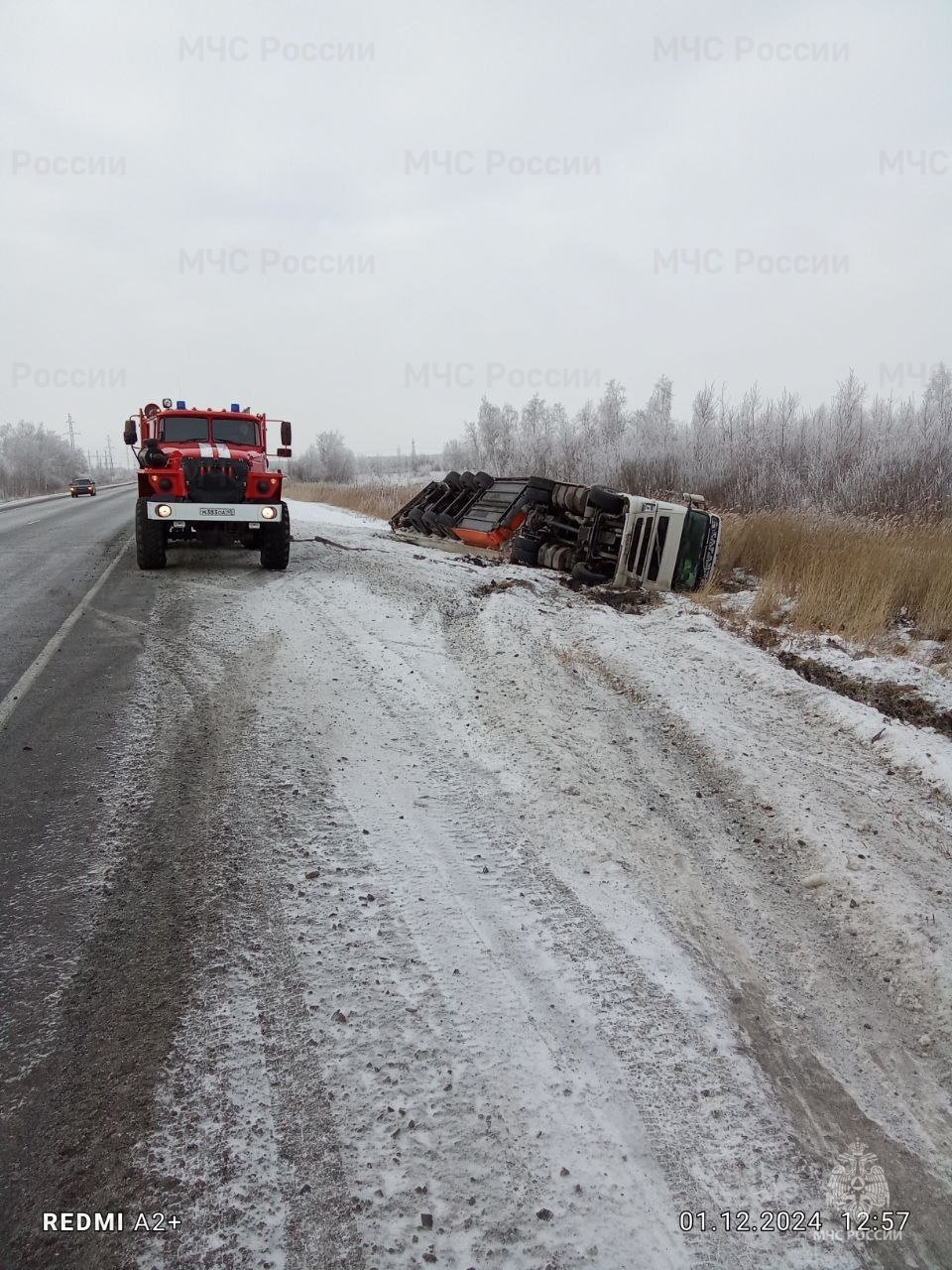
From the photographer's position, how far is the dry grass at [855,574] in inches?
282

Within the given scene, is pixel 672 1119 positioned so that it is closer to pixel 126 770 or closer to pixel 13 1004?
pixel 13 1004

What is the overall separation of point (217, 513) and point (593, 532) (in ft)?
16.3

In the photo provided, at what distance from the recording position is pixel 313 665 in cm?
547

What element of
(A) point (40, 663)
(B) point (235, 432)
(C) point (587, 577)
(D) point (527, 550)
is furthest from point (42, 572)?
(C) point (587, 577)

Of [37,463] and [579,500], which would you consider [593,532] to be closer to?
[579,500]

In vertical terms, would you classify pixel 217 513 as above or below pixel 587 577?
Result: above

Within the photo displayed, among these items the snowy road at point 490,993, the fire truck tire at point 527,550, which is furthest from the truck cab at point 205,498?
the snowy road at point 490,993

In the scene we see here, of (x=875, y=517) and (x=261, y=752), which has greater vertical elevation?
(x=875, y=517)

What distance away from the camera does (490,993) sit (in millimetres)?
2332

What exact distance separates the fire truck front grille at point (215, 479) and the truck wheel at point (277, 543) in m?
0.53

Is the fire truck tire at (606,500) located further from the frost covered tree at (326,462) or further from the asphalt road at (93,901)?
the frost covered tree at (326,462)

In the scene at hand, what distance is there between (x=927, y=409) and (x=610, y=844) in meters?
17.4

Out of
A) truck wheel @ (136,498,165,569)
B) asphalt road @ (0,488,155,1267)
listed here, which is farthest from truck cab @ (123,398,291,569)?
asphalt road @ (0,488,155,1267)

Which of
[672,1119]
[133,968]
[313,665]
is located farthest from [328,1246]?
[313,665]
